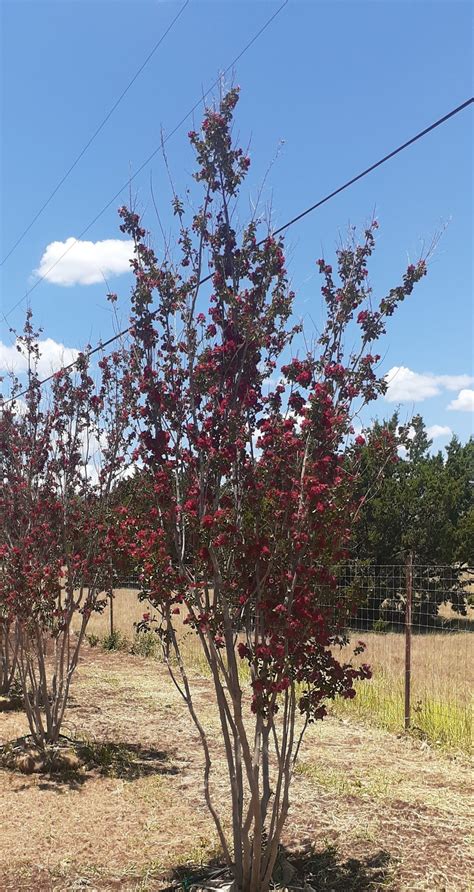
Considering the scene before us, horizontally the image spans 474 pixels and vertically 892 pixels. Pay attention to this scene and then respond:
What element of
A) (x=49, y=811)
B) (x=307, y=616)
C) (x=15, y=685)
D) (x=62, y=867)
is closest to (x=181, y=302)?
(x=307, y=616)

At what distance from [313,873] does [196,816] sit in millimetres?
1176

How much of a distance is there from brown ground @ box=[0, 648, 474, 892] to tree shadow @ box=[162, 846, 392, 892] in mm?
12

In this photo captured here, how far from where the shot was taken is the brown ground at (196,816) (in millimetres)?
4301

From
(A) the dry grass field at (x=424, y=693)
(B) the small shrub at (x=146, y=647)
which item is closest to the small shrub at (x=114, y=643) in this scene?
(B) the small shrub at (x=146, y=647)

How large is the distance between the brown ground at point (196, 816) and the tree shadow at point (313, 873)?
0.04ft

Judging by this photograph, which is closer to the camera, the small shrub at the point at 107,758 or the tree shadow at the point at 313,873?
the tree shadow at the point at 313,873

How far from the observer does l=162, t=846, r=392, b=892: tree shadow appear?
4074mm

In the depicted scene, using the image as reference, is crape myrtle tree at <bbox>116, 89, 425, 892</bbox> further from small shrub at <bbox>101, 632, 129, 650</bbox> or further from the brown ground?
small shrub at <bbox>101, 632, 129, 650</bbox>

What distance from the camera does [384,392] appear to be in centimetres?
414

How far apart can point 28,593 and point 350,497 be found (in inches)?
145

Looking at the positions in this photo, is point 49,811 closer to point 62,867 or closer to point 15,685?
point 62,867

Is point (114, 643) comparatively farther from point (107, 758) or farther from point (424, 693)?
point (107, 758)

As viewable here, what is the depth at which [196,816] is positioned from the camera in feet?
17.1

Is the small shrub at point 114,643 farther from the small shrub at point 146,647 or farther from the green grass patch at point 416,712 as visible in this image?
the green grass patch at point 416,712
